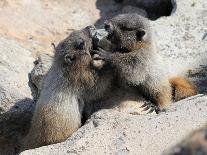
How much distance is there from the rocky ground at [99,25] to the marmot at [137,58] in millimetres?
499

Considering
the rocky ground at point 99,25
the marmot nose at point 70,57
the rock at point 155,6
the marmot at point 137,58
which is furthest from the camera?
the rock at point 155,6

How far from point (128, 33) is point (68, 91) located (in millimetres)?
953

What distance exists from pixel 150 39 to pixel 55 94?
4.10 feet

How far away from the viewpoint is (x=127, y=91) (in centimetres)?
593

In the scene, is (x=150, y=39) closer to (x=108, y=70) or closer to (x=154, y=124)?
(x=108, y=70)

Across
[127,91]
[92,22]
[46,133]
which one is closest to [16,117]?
[46,133]

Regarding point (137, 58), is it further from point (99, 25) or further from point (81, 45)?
point (99, 25)

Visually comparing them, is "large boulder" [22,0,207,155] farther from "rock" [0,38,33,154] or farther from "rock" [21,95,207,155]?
"rock" [0,38,33,154]

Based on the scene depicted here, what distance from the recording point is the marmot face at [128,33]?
5.81 metres

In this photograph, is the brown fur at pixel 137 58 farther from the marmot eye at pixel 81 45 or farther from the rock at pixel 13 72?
the rock at pixel 13 72

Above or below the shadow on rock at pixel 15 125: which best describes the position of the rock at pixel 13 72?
above

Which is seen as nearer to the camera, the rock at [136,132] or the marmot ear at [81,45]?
the rock at [136,132]

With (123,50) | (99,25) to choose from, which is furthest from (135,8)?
(123,50)

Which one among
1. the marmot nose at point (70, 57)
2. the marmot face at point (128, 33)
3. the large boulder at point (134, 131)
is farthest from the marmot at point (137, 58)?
the large boulder at point (134, 131)
